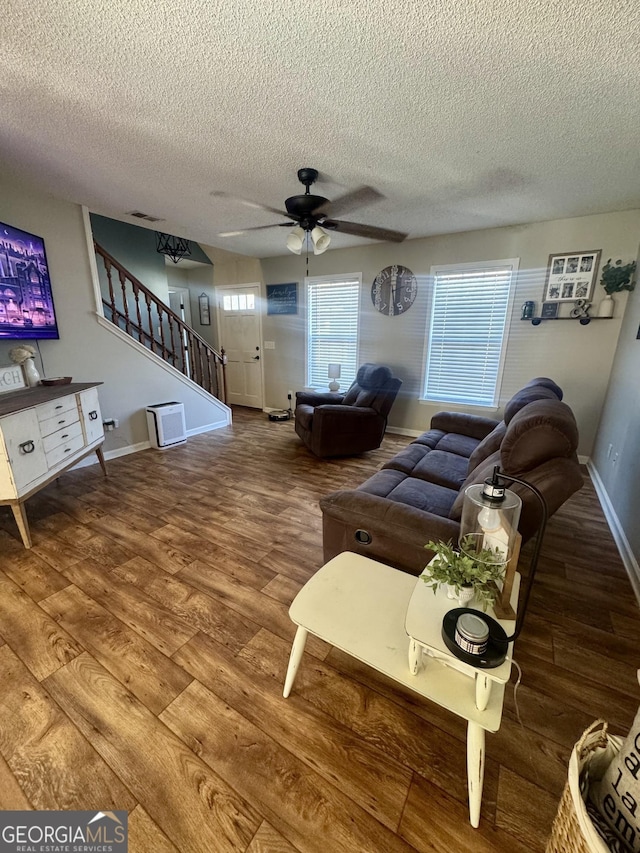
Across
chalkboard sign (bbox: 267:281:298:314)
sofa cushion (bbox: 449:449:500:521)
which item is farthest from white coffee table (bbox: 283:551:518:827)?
chalkboard sign (bbox: 267:281:298:314)

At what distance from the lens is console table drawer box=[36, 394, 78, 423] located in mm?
2258

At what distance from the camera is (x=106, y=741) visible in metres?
1.16

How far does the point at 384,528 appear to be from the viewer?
1.47 m

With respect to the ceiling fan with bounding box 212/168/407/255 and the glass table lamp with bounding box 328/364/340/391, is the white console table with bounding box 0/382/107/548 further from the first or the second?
the glass table lamp with bounding box 328/364/340/391

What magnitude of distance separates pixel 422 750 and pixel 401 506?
822mm

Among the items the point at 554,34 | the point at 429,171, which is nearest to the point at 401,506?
the point at 554,34

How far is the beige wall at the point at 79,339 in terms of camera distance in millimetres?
2895

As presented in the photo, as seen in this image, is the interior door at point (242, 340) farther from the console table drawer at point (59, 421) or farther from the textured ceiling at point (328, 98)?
the console table drawer at point (59, 421)

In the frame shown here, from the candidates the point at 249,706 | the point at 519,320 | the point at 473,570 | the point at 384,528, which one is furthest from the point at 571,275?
the point at 249,706

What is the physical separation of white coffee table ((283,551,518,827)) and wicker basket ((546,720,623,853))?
0.17 metres

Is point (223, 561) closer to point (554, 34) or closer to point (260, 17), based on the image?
point (260, 17)

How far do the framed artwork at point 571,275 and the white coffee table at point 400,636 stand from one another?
11.5 ft

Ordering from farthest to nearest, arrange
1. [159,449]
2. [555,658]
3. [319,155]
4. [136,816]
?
[159,449]
[319,155]
[555,658]
[136,816]

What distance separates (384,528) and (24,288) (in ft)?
10.9
